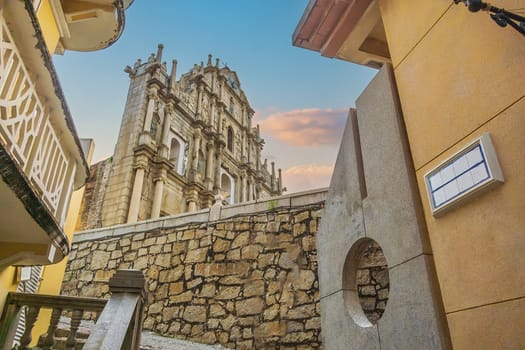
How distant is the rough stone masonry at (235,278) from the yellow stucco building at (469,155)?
14.8ft

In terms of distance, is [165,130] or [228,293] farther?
[165,130]

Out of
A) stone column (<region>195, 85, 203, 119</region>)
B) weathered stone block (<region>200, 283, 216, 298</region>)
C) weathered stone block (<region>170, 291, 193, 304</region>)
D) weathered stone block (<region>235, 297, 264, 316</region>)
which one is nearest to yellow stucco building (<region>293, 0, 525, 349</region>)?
weathered stone block (<region>235, 297, 264, 316</region>)

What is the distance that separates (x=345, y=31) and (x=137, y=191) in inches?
503

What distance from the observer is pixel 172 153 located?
19234 mm

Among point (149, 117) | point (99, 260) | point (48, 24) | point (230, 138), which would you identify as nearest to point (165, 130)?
point (149, 117)

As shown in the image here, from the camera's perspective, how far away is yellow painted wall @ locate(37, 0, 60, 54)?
437 centimetres

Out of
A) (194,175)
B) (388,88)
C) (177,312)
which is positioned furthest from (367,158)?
(194,175)

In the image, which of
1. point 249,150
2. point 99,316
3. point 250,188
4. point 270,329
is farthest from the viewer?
point 249,150

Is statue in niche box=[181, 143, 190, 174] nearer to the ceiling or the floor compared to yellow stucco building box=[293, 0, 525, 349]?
nearer to the ceiling

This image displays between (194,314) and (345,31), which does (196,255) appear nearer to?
(194,314)

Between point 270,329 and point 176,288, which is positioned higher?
point 176,288

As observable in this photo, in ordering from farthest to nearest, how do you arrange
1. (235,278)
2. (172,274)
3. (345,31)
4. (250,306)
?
(172,274) < (235,278) < (250,306) < (345,31)

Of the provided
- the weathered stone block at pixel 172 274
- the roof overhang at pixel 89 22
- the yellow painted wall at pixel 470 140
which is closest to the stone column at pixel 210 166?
the weathered stone block at pixel 172 274

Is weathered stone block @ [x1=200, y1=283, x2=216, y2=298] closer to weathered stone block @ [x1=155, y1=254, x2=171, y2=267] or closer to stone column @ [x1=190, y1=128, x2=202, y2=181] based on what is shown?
weathered stone block @ [x1=155, y1=254, x2=171, y2=267]
